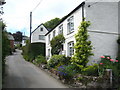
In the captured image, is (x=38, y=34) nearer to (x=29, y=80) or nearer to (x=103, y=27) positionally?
(x=103, y=27)

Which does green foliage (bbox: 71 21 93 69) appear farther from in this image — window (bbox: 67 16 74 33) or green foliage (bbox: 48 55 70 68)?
window (bbox: 67 16 74 33)

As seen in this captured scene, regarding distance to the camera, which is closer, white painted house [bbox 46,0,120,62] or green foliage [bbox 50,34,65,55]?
white painted house [bbox 46,0,120,62]

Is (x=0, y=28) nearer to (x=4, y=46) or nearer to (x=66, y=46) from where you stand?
(x=4, y=46)

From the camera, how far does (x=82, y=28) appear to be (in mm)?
10453

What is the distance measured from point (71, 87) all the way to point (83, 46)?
3.31m

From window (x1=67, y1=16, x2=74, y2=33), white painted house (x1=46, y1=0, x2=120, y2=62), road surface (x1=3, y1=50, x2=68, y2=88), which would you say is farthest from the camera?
window (x1=67, y1=16, x2=74, y2=33)

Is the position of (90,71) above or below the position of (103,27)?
below

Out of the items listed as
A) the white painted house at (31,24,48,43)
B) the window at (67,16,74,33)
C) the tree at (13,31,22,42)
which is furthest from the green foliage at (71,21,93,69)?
the tree at (13,31,22,42)

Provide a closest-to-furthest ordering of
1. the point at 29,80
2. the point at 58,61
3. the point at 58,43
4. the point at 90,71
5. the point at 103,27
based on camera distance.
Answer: the point at 90,71 < the point at 29,80 < the point at 103,27 < the point at 58,61 < the point at 58,43

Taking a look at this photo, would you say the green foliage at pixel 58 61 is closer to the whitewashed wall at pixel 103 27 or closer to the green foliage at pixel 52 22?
the whitewashed wall at pixel 103 27

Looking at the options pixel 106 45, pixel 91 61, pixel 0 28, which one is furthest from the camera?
pixel 106 45

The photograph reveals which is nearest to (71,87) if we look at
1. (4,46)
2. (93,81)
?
(93,81)

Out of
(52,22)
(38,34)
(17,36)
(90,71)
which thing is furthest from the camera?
(17,36)

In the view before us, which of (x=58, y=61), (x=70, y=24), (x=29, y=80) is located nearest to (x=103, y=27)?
(x=70, y=24)
